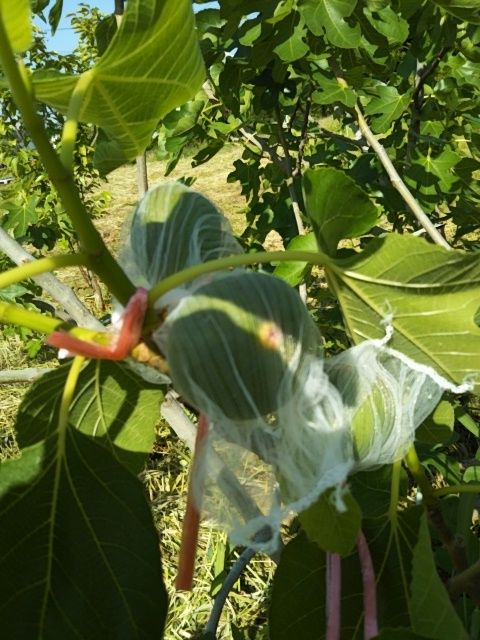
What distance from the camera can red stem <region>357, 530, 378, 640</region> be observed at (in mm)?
465

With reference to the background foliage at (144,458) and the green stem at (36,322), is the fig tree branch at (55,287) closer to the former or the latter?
the background foliage at (144,458)

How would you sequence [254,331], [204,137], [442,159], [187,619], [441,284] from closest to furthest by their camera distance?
1. [254,331]
2. [441,284]
3. [442,159]
4. [204,137]
5. [187,619]

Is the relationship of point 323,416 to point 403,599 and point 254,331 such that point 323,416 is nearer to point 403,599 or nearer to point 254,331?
point 254,331

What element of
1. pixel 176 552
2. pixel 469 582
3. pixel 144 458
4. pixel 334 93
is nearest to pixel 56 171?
pixel 144 458

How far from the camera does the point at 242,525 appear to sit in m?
0.43

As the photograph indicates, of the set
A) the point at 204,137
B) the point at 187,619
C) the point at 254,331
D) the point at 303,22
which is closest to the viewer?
the point at 254,331

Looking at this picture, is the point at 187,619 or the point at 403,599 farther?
the point at 187,619

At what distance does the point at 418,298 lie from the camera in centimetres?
51

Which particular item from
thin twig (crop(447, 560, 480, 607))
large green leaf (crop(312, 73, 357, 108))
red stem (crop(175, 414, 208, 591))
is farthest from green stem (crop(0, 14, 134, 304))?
large green leaf (crop(312, 73, 357, 108))

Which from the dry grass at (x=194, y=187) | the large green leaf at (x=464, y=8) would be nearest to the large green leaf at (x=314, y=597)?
the large green leaf at (x=464, y=8)

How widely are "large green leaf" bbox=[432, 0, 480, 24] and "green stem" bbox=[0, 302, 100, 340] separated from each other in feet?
2.28

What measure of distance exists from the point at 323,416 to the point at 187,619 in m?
1.53

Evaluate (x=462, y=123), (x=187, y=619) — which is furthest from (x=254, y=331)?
(x=462, y=123)

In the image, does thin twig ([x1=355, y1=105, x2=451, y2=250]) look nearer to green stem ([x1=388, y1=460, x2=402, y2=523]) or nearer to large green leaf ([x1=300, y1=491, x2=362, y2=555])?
green stem ([x1=388, y1=460, x2=402, y2=523])
